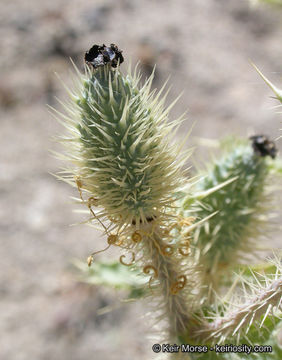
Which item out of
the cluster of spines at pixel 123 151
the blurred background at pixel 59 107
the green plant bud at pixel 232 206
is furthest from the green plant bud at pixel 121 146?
the blurred background at pixel 59 107

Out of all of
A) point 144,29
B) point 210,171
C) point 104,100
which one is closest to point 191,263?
point 210,171

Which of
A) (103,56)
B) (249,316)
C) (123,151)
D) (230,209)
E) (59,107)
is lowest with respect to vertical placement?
(249,316)

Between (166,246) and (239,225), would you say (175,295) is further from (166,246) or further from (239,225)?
(239,225)

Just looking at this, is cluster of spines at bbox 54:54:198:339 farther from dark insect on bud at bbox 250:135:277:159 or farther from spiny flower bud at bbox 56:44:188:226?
dark insect on bud at bbox 250:135:277:159

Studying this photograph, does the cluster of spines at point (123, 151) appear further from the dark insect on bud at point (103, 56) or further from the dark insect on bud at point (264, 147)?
the dark insect on bud at point (264, 147)

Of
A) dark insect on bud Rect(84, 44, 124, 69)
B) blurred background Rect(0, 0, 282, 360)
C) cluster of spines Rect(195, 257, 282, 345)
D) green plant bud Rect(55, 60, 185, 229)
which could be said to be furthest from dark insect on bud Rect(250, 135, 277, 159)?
blurred background Rect(0, 0, 282, 360)

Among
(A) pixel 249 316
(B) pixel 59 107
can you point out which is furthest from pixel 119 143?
(B) pixel 59 107

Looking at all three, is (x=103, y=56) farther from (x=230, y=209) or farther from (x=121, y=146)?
(x=230, y=209)
